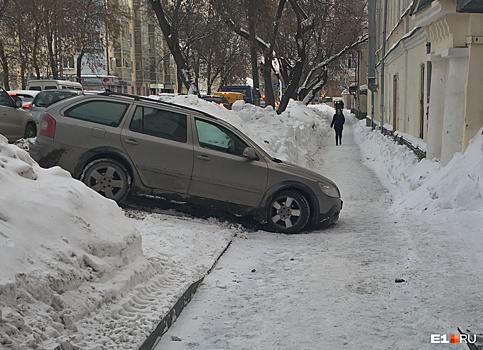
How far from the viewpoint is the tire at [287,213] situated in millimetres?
8656

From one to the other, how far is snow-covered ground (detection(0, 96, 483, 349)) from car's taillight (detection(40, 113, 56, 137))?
1593 mm

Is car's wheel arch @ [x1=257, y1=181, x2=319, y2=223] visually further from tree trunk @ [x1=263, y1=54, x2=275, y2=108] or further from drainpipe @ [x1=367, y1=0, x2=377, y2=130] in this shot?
drainpipe @ [x1=367, y1=0, x2=377, y2=130]

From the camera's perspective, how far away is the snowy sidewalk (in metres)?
4.68

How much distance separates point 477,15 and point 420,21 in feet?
6.15

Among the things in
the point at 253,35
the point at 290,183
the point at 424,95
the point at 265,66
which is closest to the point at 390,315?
the point at 290,183

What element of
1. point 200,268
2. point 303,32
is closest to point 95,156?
point 200,268

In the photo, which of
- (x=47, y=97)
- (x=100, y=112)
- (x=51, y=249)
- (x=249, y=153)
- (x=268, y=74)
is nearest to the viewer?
(x=51, y=249)

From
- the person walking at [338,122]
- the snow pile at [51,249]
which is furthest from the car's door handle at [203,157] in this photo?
the person walking at [338,122]

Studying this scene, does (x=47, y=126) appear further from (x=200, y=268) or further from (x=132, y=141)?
(x=200, y=268)

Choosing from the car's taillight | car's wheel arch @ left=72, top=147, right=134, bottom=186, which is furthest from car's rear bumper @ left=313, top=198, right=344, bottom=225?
the car's taillight

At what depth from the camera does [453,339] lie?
458 centimetres

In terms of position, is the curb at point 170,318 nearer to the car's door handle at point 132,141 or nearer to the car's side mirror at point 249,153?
the car's side mirror at point 249,153

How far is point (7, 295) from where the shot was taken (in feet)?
12.1

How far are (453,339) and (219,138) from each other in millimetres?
4936
